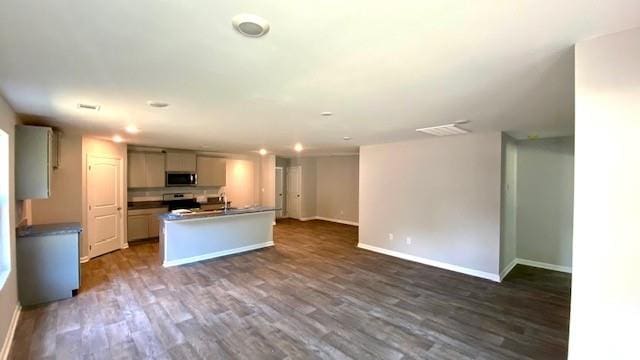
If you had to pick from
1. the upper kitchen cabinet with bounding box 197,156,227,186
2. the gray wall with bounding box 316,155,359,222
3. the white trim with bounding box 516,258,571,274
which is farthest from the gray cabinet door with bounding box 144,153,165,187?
the white trim with bounding box 516,258,571,274

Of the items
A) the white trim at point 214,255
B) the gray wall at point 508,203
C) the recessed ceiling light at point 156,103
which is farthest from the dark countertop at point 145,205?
the gray wall at point 508,203

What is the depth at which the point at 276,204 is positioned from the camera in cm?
1002

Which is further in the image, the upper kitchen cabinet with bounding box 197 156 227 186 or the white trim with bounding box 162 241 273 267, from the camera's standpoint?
the upper kitchen cabinet with bounding box 197 156 227 186

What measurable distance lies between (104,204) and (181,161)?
2033 millimetres

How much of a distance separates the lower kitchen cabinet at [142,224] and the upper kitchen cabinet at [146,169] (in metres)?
0.62

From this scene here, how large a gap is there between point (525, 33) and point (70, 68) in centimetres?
271

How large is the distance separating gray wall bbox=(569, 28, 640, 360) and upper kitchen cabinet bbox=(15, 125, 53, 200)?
513 centimetres

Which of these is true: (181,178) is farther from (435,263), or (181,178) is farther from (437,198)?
(435,263)

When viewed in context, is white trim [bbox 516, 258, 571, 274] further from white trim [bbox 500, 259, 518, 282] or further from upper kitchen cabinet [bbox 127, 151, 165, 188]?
upper kitchen cabinet [bbox 127, 151, 165, 188]

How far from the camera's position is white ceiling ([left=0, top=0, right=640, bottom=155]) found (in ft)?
3.97

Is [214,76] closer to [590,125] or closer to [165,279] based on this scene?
[590,125]

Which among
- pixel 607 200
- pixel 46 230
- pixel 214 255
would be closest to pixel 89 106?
pixel 46 230

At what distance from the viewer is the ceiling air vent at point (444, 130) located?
12.9 ft

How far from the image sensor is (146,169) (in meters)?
6.68
